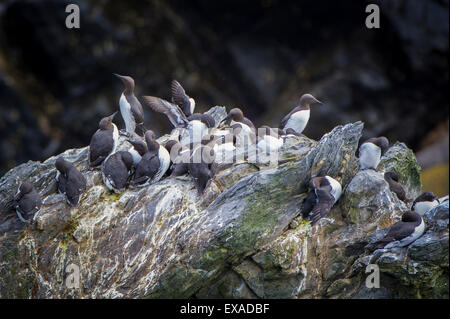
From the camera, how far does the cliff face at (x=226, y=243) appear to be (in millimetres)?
7605

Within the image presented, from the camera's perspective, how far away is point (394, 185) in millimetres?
8977

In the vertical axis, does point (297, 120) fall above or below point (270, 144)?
above

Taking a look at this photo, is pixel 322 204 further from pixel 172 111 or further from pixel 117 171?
pixel 172 111

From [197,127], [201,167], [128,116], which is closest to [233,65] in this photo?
[128,116]

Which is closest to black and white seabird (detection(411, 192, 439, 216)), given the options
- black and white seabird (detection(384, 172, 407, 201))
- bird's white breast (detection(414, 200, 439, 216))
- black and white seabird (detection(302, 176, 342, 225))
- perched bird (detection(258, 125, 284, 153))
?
bird's white breast (detection(414, 200, 439, 216))

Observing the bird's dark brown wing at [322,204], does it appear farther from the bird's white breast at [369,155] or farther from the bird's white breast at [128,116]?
the bird's white breast at [128,116]

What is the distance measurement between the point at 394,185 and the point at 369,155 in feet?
1.99

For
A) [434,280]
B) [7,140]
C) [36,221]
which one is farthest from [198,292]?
[7,140]

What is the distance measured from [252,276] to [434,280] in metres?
2.24

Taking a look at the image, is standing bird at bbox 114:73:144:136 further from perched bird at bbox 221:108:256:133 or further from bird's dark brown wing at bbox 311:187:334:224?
bird's dark brown wing at bbox 311:187:334:224

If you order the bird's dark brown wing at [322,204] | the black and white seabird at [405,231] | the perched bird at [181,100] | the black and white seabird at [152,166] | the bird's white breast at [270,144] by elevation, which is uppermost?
the perched bird at [181,100]

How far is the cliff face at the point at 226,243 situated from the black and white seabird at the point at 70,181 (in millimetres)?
126

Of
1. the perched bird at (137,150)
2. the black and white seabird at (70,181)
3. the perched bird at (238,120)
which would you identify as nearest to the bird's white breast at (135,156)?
the perched bird at (137,150)
